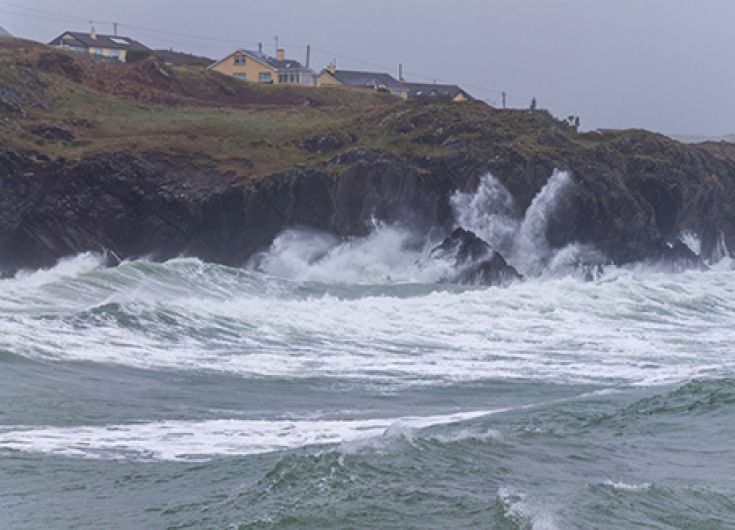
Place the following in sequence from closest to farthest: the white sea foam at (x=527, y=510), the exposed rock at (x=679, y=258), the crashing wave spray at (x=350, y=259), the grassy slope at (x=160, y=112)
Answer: the white sea foam at (x=527, y=510) → the crashing wave spray at (x=350, y=259) → the grassy slope at (x=160, y=112) → the exposed rock at (x=679, y=258)

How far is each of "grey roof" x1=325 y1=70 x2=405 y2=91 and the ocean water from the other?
56.4 meters

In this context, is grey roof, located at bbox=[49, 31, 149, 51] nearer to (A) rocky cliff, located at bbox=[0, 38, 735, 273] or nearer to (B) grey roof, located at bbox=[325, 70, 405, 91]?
(B) grey roof, located at bbox=[325, 70, 405, 91]

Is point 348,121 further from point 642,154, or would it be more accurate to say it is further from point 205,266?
point 205,266

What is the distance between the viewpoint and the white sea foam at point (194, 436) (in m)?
13.6

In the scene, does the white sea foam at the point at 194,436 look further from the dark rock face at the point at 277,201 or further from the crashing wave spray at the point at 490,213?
the crashing wave spray at the point at 490,213

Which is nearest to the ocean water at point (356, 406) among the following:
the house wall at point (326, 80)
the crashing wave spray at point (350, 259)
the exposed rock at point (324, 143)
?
the crashing wave spray at point (350, 259)

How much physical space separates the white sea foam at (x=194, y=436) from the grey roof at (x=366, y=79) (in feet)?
246

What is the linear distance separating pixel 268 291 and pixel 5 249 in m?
10.1

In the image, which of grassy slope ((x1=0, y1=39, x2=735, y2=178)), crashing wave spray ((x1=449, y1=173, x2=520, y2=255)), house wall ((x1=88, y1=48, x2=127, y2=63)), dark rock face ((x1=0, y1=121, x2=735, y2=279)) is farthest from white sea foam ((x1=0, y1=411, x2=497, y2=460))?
house wall ((x1=88, y1=48, x2=127, y2=63))

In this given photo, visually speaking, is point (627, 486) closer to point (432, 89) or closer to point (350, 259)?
point (350, 259)

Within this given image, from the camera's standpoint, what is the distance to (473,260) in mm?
42188

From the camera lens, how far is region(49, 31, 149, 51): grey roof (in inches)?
3445

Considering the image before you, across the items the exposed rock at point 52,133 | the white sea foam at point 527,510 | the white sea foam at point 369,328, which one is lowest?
the white sea foam at point 369,328

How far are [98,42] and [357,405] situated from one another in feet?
250
